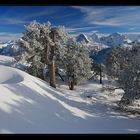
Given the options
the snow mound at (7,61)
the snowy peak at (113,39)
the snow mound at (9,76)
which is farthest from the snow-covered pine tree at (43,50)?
the snowy peak at (113,39)

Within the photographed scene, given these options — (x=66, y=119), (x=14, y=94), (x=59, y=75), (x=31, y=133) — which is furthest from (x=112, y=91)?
(x=31, y=133)

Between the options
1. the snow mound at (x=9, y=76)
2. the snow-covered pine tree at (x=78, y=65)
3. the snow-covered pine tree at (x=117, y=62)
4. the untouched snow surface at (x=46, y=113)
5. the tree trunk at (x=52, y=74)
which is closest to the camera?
the untouched snow surface at (x=46, y=113)

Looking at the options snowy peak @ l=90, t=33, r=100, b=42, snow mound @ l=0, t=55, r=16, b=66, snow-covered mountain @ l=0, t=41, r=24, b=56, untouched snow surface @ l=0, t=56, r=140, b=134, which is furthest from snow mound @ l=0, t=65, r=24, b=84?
snowy peak @ l=90, t=33, r=100, b=42

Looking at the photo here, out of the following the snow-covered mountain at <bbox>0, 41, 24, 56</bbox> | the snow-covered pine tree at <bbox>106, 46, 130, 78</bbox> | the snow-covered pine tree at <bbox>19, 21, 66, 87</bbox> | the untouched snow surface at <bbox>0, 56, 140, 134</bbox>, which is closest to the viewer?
the untouched snow surface at <bbox>0, 56, 140, 134</bbox>

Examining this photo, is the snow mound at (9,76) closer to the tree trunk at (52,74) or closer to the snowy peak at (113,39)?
the tree trunk at (52,74)

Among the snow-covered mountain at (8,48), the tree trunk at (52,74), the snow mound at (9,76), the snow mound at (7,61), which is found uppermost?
the snow-covered mountain at (8,48)

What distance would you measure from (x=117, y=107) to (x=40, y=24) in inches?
116

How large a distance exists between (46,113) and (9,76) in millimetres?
1130

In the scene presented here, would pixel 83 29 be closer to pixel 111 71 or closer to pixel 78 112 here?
pixel 78 112

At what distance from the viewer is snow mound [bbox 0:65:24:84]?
6301 mm

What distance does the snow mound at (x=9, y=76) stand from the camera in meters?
6.30

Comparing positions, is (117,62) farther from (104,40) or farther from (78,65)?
(78,65)

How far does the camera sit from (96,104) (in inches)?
300

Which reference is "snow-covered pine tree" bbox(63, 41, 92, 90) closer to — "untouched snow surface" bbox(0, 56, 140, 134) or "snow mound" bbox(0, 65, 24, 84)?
"untouched snow surface" bbox(0, 56, 140, 134)
